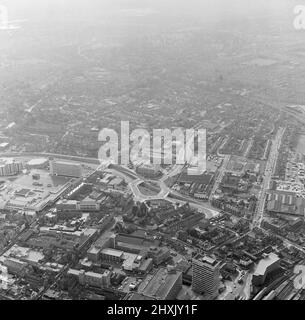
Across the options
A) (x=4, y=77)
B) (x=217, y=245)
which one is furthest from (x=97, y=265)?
(x=4, y=77)

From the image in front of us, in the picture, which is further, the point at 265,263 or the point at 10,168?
the point at 10,168

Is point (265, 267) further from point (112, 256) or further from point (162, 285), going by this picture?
point (112, 256)

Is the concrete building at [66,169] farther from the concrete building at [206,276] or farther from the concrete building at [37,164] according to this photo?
the concrete building at [206,276]

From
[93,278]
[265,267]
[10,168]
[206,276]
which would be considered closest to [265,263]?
[265,267]

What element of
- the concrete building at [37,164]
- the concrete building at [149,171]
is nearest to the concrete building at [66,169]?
the concrete building at [37,164]

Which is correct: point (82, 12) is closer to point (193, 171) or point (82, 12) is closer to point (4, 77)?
point (4, 77)

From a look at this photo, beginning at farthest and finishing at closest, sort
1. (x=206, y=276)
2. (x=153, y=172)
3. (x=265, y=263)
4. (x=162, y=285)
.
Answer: (x=153, y=172), (x=265, y=263), (x=162, y=285), (x=206, y=276)
